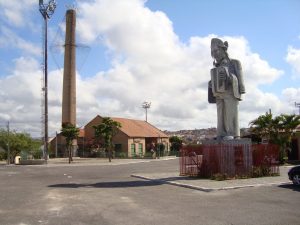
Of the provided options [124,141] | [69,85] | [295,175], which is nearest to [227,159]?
[295,175]

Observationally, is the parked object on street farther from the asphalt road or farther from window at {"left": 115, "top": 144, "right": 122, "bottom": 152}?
window at {"left": 115, "top": 144, "right": 122, "bottom": 152}

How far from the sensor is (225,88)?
2131 cm

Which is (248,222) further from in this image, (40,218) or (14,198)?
(14,198)

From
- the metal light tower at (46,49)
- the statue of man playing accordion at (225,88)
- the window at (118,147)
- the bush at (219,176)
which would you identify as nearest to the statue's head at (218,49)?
the statue of man playing accordion at (225,88)

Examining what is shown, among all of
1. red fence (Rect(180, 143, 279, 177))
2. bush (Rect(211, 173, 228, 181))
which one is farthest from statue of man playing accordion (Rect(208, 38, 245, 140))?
bush (Rect(211, 173, 228, 181))

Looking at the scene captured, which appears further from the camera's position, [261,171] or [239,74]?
[239,74]

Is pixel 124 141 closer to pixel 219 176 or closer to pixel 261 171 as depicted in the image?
pixel 261 171

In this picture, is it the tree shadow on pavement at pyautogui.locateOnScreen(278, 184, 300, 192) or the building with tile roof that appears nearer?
the tree shadow on pavement at pyautogui.locateOnScreen(278, 184, 300, 192)

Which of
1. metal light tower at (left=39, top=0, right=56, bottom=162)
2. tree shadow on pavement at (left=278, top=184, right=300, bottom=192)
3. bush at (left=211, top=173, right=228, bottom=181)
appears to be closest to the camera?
tree shadow on pavement at (left=278, top=184, right=300, bottom=192)

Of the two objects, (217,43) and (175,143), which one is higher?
(217,43)

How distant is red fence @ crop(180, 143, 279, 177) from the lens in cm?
2025

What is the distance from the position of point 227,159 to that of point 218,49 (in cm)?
549

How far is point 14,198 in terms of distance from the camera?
14.3 metres

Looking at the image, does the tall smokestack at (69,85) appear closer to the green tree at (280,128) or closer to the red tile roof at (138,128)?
the red tile roof at (138,128)
